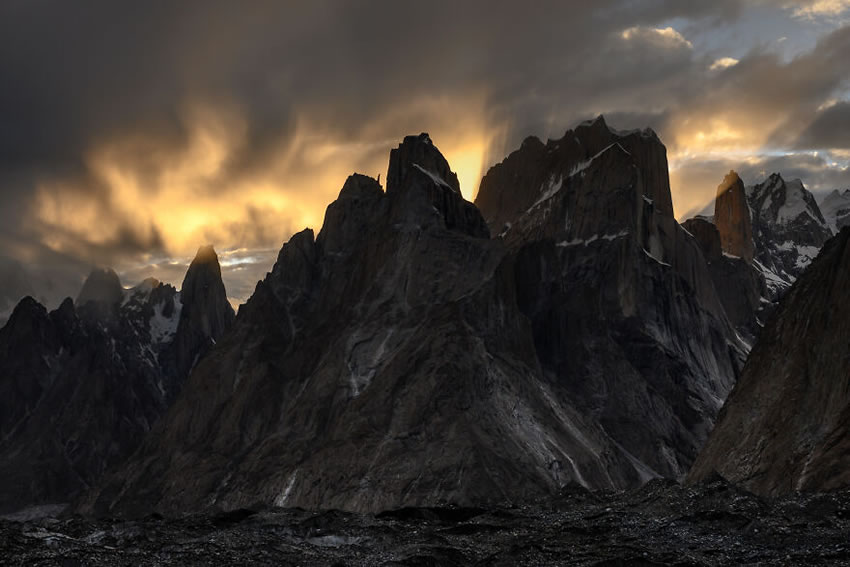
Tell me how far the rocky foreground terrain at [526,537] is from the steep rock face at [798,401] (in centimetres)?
1070

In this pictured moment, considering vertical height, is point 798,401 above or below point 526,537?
above

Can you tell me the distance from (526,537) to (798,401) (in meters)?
38.3

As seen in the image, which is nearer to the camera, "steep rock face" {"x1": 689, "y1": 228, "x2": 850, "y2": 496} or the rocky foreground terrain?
the rocky foreground terrain

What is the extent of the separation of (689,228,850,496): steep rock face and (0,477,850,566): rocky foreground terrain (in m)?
10.7

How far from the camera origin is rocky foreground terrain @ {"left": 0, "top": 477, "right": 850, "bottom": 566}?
6944 cm

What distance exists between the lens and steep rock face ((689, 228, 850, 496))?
312ft

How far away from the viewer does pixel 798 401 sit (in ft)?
348

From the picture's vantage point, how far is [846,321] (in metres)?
107

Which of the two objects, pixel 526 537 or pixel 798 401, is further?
pixel 798 401

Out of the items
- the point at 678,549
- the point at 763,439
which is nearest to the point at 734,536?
the point at 678,549

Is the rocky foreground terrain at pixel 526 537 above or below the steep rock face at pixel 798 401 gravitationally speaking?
below

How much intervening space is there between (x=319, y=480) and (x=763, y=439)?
87226 millimetres

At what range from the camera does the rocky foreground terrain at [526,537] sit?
69.4 m

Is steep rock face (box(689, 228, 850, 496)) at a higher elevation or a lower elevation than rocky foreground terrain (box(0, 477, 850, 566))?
higher
